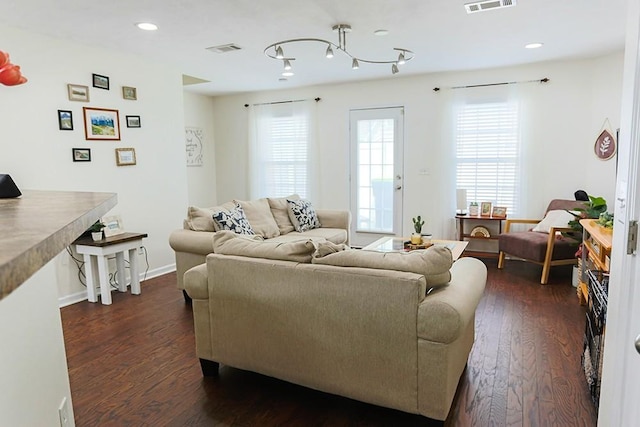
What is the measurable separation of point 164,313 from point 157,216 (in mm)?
1487

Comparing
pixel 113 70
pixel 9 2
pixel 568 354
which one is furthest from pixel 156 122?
pixel 568 354

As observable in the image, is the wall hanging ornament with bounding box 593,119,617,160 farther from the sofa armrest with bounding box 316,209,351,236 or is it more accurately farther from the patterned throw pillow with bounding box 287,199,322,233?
the patterned throw pillow with bounding box 287,199,322,233

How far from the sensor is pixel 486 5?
2.95 m

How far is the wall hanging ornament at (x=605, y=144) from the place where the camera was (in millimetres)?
4441

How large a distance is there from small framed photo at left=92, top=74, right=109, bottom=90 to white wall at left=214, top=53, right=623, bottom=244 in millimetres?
2709

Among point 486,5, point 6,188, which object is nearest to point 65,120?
point 6,188

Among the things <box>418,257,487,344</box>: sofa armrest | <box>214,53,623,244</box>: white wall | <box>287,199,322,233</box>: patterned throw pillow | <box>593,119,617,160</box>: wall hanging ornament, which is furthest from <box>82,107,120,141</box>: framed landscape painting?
<box>593,119,617,160</box>: wall hanging ornament

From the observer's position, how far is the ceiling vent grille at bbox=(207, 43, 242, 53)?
387cm

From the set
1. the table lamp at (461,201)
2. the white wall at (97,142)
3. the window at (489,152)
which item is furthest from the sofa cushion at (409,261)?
the window at (489,152)

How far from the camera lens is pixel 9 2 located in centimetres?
280

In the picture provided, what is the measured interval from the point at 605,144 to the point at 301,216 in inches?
135

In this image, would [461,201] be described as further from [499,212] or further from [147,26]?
[147,26]

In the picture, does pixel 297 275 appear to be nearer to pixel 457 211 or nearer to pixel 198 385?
pixel 198 385

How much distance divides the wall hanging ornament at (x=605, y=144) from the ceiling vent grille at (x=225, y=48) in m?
3.97
